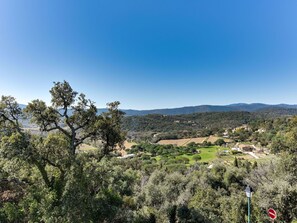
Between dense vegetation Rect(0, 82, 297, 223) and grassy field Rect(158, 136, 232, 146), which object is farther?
grassy field Rect(158, 136, 232, 146)

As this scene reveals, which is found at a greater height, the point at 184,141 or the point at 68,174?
the point at 68,174

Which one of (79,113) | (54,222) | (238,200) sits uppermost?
(79,113)

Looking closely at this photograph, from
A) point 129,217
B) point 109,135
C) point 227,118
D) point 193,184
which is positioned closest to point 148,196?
point 193,184

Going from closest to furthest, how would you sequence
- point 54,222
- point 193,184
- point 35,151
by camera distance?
1. point 54,222
2. point 35,151
3. point 193,184

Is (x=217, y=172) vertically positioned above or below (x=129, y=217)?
below

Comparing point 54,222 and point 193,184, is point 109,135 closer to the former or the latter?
point 54,222

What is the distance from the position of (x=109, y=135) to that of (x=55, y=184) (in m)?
3.70

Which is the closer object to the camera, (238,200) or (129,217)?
(129,217)

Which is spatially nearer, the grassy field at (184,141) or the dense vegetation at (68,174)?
the dense vegetation at (68,174)

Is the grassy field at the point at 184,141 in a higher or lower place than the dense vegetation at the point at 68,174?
lower

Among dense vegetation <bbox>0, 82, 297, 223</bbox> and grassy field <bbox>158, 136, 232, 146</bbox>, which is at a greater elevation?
dense vegetation <bbox>0, 82, 297, 223</bbox>

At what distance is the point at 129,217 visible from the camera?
37.7ft

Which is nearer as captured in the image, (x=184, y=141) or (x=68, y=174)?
(x=68, y=174)

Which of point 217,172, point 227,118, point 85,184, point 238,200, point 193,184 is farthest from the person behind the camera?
point 227,118
